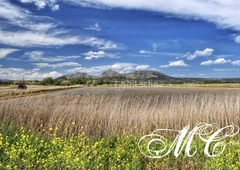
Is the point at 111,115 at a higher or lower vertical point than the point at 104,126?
higher

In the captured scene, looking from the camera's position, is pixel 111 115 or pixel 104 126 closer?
pixel 104 126

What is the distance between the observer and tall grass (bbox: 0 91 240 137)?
10.8 meters

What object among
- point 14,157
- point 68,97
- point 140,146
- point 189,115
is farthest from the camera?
point 68,97

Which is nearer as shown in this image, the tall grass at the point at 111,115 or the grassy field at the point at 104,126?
the grassy field at the point at 104,126

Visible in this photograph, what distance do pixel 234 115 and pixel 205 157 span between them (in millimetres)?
4200

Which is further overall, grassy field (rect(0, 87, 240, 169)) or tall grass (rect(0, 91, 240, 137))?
tall grass (rect(0, 91, 240, 137))

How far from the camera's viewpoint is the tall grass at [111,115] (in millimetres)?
10766

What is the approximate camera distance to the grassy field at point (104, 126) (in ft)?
25.0

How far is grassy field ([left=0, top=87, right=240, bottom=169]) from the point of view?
762cm

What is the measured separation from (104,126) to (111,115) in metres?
0.49

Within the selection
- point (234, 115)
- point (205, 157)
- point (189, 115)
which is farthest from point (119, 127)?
point (234, 115)

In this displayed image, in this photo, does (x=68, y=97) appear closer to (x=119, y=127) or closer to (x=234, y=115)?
(x=119, y=127)

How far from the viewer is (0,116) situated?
1180 centimetres

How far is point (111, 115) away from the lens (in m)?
11.0
